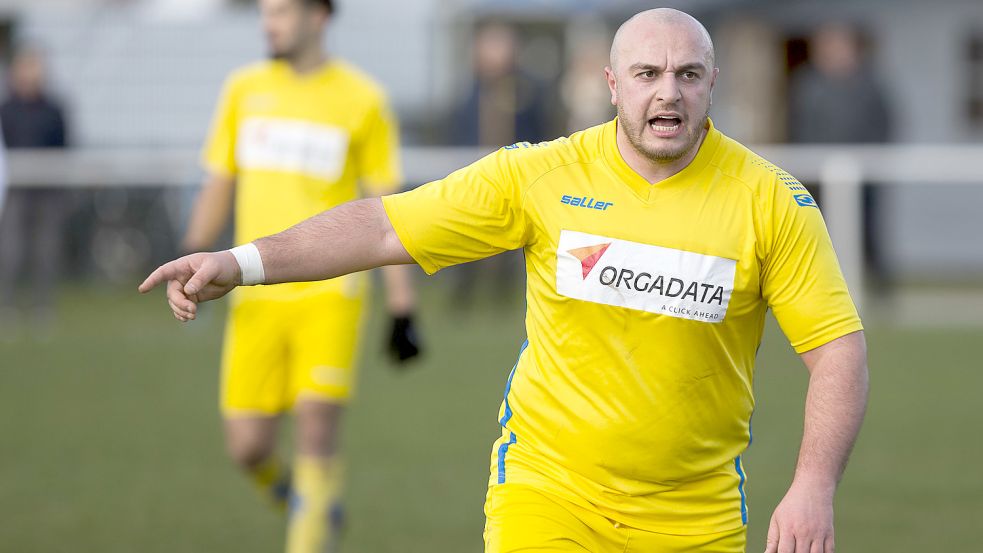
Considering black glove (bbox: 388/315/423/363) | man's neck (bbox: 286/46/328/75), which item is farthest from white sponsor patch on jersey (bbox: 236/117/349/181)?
black glove (bbox: 388/315/423/363)

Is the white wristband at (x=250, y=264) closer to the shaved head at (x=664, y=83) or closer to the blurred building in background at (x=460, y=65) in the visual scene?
the shaved head at (x=664, y=83)

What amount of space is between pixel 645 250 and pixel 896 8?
2164cm

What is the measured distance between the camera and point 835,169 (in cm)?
1588

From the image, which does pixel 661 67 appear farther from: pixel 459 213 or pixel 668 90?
pixel 459 213

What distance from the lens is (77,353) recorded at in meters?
14.0

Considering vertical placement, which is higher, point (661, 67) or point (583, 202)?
point (661, 67)

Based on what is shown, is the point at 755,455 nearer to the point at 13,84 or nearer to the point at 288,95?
the point at 288,95

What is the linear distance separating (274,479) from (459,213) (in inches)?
116

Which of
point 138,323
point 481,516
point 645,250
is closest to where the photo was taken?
point 645,250

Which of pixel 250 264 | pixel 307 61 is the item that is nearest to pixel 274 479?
pixel 307 61

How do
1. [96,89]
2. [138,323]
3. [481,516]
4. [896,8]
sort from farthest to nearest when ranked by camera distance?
[896,8], [96,89], [138,323], [481,516]

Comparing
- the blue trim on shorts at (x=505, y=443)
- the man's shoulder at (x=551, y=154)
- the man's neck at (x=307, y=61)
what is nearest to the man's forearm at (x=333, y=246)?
the man's shoulder at (x=551, y=154)

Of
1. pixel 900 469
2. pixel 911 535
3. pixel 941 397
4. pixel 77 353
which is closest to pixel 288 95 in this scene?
pixel 911 535

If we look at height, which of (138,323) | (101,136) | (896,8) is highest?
(896,8)
